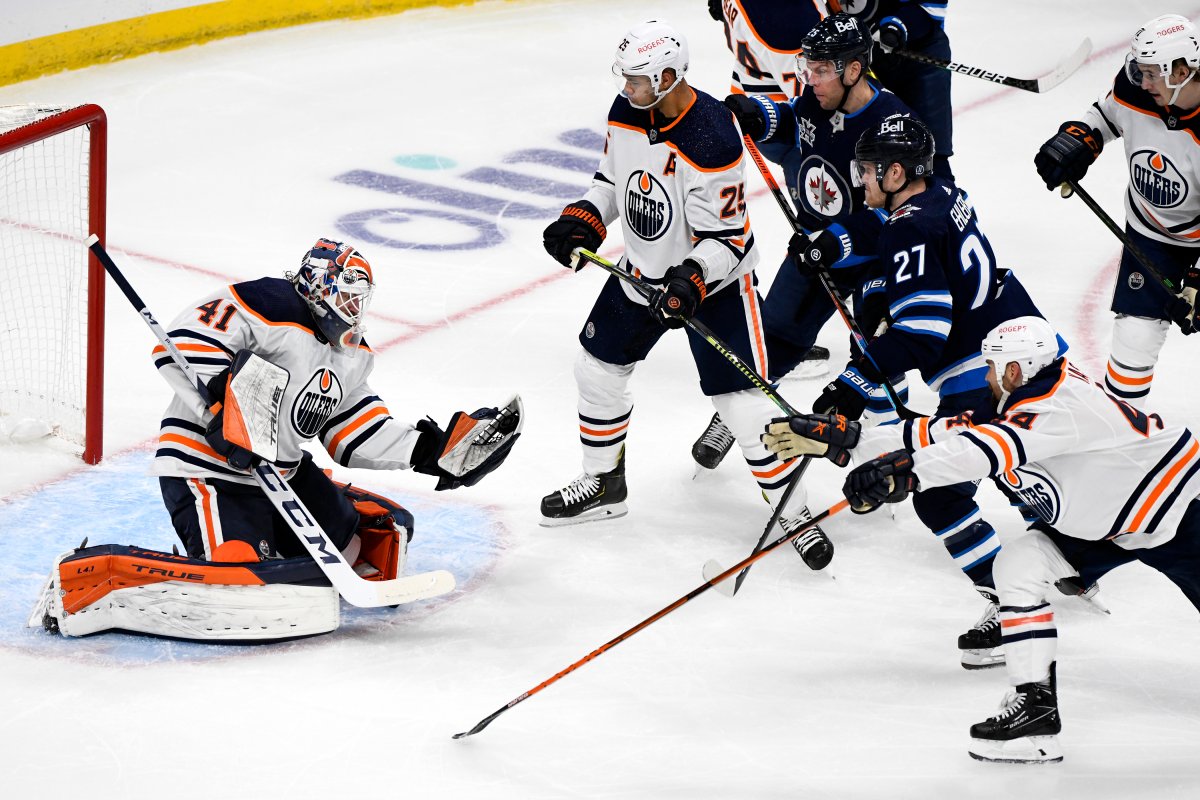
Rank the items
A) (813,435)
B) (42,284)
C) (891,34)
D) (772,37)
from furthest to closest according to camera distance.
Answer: (42,284) < (891,34) < (772,37) < (813,435)

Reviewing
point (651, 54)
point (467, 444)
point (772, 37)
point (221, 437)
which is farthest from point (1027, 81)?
point (221, 437)

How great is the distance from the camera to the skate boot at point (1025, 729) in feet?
10.0

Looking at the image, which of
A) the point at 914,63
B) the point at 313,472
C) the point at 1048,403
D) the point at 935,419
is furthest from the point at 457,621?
the point at 914,63

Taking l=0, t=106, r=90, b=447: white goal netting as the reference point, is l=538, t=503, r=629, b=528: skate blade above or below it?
below

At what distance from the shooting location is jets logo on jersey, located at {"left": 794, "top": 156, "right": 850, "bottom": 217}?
4.04 metres

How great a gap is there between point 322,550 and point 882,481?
1.22 metres

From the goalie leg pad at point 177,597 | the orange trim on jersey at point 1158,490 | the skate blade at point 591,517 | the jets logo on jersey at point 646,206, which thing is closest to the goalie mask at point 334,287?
the goalie leg pad at point 177,597

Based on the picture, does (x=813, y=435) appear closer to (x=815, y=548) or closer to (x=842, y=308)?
(x=815, y=548)

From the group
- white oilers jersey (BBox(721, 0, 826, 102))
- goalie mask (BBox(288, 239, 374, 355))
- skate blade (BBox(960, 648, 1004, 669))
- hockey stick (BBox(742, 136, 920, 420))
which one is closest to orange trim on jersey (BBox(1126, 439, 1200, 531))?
skate blade (BBox(960, 648, 1004, 669))

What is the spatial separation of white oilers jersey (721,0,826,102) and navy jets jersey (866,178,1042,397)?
1303 millimetres

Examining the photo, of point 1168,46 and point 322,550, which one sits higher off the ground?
point 1168,46

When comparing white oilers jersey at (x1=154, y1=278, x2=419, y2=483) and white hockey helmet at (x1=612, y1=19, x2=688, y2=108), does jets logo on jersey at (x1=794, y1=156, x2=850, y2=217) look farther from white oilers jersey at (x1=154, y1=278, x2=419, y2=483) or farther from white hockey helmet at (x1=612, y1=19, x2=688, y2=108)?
white oilers jersey at (x1=154, y1=278, x2=419, y2=483)

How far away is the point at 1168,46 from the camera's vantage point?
3.92 metres

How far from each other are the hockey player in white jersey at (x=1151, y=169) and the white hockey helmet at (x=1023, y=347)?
1.27 m
